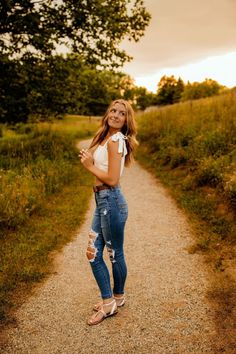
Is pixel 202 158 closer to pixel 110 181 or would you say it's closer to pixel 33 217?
pixel 33 217

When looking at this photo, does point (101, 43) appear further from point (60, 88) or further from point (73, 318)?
point (73, 318)

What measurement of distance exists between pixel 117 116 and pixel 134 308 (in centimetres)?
241

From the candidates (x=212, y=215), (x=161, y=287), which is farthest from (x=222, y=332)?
(x=212, y=215)

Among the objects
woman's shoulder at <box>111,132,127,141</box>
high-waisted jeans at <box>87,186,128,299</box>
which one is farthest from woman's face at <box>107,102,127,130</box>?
high-waisted jeans at <box>87,186,128,299</box>

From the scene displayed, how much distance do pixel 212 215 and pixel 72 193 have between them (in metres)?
4.41

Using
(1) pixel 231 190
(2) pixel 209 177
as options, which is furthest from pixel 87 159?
(2) pixel 209 177

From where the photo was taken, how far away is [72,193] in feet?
35.1

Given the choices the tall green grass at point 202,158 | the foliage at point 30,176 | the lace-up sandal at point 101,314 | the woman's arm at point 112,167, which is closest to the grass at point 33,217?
the foliage at point 30,176

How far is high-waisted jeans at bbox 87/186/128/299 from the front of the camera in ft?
13.0

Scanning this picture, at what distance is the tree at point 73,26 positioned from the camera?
14.5 meters

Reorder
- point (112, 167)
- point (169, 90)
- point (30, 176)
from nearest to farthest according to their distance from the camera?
point (112, 167)
point (30, 176)
point (169, 90)

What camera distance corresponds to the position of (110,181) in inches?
150

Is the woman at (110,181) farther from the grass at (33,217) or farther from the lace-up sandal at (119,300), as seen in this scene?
the grass at (33,217)

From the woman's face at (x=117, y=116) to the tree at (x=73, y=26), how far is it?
37.1ft
